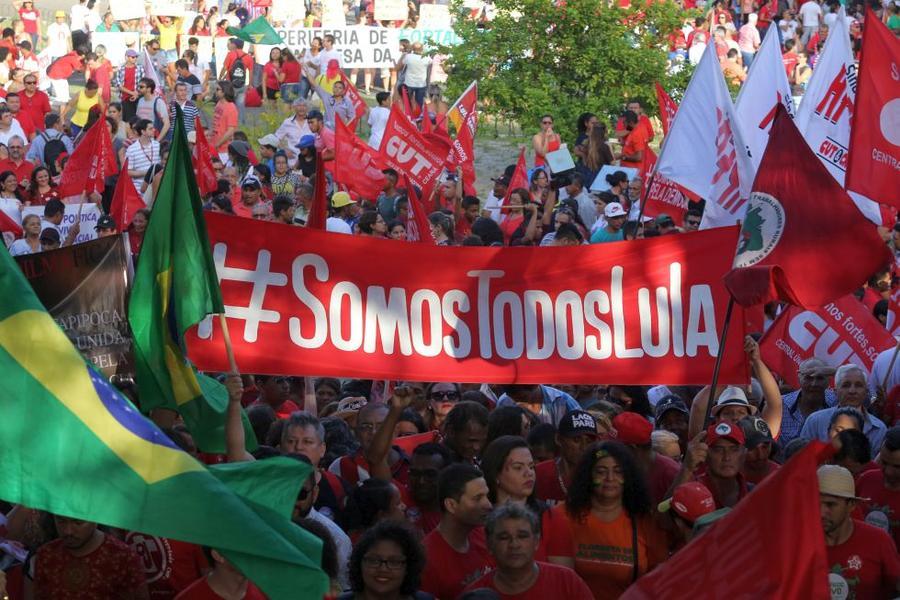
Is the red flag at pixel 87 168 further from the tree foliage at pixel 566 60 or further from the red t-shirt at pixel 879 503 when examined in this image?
the red t-shirt at pixel 879 503

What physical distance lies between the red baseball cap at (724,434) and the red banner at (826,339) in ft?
10.4

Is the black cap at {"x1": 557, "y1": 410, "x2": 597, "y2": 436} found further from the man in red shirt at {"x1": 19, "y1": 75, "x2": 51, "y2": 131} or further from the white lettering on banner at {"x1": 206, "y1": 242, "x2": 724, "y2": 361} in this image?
the man in red shirt at {"x1": 19, "y1": 75, "x2": 51, "y2": 131}

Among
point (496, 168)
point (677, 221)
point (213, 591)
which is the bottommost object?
point (496, 168)

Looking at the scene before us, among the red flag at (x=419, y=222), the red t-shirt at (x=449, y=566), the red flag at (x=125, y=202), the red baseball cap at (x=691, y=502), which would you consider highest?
the red baseball cap at (x=691, y=502)

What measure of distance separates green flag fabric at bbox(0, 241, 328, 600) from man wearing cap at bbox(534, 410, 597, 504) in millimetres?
2778

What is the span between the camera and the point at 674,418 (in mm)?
9008

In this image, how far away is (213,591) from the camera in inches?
230

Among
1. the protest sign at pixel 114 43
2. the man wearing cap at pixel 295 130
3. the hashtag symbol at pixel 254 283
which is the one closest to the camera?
the hashtag symbol at pixel 254 283

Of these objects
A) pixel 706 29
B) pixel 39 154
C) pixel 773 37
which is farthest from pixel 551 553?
pixel 706 29

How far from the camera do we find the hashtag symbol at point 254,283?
8.20 meters

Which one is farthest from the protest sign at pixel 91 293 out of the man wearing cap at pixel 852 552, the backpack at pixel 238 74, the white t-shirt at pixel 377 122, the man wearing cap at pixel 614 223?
the backpack at pixel 238 74

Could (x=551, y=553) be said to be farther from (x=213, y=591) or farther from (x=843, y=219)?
(x=843, y=219)

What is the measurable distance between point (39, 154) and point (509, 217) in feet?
20.7

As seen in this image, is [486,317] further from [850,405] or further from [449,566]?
[850,405]
